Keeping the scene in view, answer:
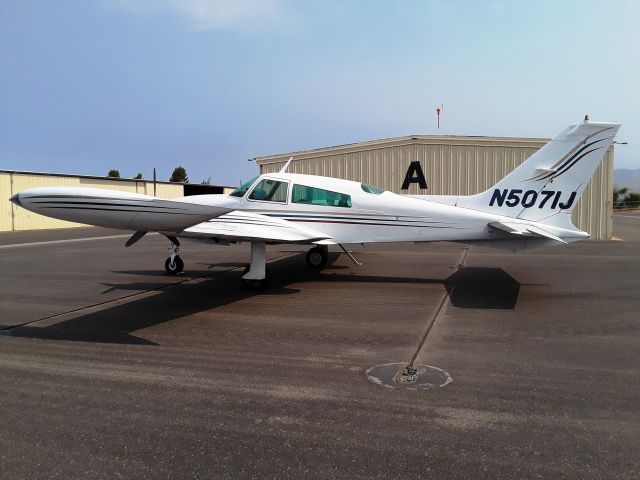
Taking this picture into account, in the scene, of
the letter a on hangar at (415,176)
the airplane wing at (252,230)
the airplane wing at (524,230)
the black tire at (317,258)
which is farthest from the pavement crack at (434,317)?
the letter a on hangar at (415,176)

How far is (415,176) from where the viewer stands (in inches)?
800

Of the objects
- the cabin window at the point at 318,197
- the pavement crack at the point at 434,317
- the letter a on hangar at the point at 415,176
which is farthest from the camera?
the letter a on hangar at the point at 415,176

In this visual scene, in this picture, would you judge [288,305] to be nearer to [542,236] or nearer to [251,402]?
[251,402]

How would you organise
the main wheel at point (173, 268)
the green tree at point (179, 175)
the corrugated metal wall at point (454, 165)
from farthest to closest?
the green tree at point (179, 175) < the corrugated metal wall at point (454, 165) < the main wheel at point (173, 268)

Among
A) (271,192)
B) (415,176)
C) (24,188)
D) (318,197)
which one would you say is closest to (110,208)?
(271,192)

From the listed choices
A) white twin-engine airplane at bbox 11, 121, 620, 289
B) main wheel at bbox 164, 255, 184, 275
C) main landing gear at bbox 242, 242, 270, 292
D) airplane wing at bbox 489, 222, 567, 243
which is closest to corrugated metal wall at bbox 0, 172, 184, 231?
main wheel at bbox 164, 255, 184, 275

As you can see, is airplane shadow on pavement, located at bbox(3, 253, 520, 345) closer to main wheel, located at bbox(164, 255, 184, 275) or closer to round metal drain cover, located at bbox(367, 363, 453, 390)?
main wheel, located at bbox(164, 255, 184, 275)

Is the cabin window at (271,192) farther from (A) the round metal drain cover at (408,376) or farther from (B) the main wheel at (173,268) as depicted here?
(A) the round metal drain cover at (408,376)

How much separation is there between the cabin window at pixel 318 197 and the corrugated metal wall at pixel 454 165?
11103mm

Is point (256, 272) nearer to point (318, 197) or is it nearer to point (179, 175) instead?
point (318, 197)

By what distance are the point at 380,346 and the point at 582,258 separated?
10624mm

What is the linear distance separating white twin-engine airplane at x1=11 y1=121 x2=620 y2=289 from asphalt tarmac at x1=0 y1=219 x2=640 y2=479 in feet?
3.36

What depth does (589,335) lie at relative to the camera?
5898 millimetres

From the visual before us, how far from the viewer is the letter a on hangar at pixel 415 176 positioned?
2022cm
